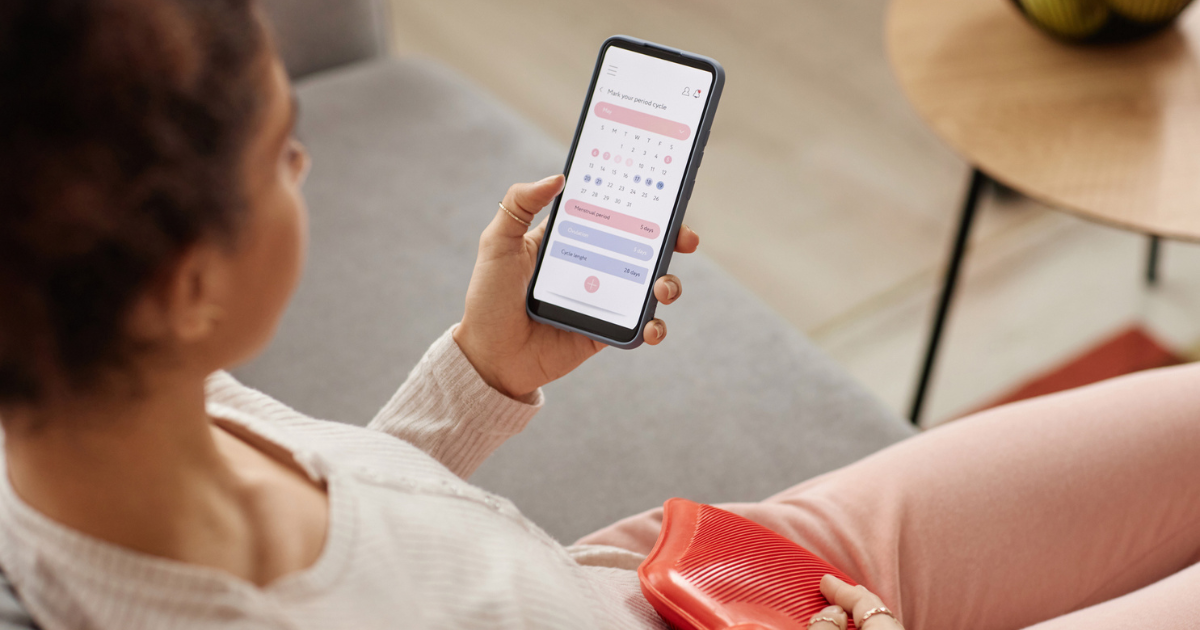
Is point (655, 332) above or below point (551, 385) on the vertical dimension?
above

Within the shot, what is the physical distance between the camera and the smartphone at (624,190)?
2.65 ft

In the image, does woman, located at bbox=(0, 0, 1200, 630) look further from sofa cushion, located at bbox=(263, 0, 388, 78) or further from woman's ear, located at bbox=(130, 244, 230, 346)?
sofa cushion, located at bbox=(263, 0, 388, 78)

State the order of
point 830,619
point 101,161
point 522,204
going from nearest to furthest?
point 101,161 < point 830,619 < point 522,204

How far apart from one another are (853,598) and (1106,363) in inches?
47.4

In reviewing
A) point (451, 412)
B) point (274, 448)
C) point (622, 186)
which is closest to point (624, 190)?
point (622, 186)

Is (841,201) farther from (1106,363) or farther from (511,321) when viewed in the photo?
(511,321)

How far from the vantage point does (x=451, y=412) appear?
0.74 metres

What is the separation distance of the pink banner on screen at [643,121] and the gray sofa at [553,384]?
308mm

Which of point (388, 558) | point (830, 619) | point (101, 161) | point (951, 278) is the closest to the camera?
point (101, 161)

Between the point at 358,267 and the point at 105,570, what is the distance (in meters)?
0.67

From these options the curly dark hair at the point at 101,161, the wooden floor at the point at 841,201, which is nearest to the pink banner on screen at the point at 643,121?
the curly dark hair at the point at 101,161

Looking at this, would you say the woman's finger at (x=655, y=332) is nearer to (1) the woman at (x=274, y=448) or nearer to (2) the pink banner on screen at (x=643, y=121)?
(1) the woman at (x=274, y=448)

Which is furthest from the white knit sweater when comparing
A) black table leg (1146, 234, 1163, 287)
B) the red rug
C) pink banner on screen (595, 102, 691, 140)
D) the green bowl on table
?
black table leg (1146, 234, 1163, 287)

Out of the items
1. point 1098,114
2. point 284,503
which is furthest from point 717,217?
point 284,503
